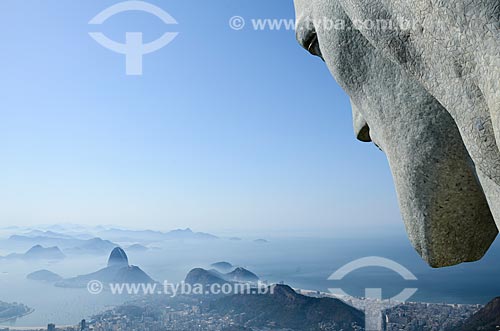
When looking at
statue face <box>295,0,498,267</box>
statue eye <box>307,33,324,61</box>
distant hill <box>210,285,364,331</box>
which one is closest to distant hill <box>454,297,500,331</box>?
statue face <box>295,0,498,267</box>

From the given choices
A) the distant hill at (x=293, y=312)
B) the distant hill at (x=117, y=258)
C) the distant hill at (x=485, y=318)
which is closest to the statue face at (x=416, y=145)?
the distant hill at (x=485, y=318)

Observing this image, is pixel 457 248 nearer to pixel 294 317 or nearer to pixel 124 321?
pixel 294 317

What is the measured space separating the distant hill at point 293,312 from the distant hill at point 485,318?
6163 millimetres

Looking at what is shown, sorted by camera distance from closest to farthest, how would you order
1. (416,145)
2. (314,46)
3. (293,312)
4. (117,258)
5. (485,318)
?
(416,145)
(314,46)
(485,318)
(293,312)
(117,258)

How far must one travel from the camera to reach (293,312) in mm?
13312

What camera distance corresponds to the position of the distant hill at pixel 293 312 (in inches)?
491

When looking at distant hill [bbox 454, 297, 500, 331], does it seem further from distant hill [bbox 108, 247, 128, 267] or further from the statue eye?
distant hill [bbox 108, 247, 128, 267]

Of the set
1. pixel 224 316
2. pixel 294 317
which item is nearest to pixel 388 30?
pixel 294 317

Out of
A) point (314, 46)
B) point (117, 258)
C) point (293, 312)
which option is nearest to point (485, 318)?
point (314, 46)

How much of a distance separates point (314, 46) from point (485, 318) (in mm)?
5753

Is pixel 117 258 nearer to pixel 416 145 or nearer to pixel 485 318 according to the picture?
pixel 485 318

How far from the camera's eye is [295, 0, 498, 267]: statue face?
103 centimetres

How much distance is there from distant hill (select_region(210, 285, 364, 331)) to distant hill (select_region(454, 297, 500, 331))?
243 inches

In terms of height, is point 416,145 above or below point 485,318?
above
